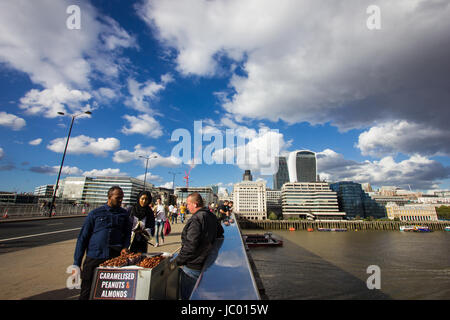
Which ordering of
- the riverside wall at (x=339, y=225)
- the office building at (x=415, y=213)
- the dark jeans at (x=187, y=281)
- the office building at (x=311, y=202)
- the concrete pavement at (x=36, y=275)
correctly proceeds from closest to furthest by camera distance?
the dark jeans at (x=187, y=281), the concrete pavement at (x=36, y=275), the riverside wall at (x=339, y=225), the office building at (x=415, y=213), the office building at (x=311, y=202)

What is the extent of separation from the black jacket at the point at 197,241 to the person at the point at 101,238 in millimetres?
917

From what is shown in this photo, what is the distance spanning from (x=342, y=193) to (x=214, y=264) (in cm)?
17447

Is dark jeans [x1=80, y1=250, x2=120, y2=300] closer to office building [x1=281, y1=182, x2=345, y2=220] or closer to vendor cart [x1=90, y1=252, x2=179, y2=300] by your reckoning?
vendor cart [x1=90, y1=252, x2=179, y2=300]

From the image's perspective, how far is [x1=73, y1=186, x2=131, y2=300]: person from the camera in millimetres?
3242

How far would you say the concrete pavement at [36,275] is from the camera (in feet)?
14.1

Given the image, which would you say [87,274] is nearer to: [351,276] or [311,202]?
[351,276]

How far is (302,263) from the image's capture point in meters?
24.8

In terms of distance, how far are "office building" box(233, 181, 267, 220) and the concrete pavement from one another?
129m

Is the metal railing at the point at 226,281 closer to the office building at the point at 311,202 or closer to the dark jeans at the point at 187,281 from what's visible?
the dark jeans at the point at 187,281

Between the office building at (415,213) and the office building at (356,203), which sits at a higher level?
the office building at (356,203)

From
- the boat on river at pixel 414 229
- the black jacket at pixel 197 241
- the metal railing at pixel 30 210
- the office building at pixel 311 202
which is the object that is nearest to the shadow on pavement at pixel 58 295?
the black jacket at pixel 197 241
